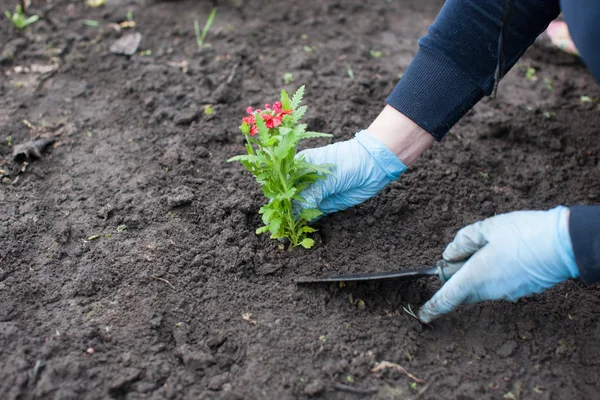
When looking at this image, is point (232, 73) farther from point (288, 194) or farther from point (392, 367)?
point (392, 367)

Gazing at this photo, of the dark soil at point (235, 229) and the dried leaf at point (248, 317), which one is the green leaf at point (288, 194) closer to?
the dark soil at point (235, 229)

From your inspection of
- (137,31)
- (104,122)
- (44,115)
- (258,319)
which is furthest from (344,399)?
(137,31)

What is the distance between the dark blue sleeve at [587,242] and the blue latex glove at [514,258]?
0.10 feet

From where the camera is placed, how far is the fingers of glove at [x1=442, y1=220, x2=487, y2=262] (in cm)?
246

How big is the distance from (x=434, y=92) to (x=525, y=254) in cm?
99

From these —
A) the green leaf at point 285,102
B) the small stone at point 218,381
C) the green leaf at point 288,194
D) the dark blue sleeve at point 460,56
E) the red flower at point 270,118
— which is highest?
the dark blue sleeve at point 460,56

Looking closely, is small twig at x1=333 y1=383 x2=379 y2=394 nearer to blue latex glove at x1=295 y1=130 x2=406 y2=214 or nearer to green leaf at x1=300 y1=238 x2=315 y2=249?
green leaf at x1=300 y1=238 x2=315 y2=249

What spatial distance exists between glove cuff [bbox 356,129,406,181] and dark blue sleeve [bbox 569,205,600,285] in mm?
940

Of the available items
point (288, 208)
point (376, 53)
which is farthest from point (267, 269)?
point (376, 53)

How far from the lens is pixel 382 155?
291 cm

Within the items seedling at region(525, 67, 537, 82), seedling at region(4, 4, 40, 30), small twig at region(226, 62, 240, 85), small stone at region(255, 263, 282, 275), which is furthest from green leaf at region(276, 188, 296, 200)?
seedling at region(4, 4, 40, 30)

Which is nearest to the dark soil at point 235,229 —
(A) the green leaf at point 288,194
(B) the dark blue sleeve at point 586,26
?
(A) the green leaf at point 288,194

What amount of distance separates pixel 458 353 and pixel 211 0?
393cm

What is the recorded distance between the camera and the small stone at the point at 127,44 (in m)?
4.43
